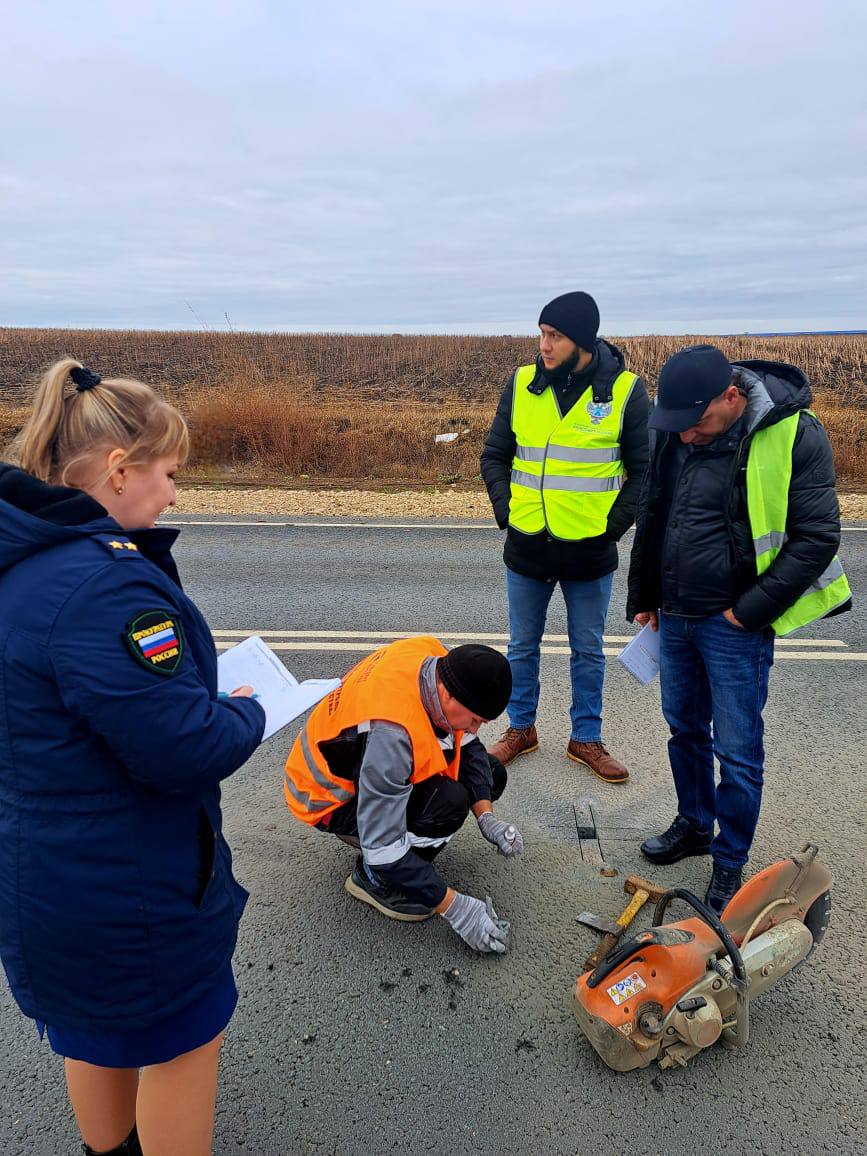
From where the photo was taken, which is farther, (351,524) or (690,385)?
(351,524)

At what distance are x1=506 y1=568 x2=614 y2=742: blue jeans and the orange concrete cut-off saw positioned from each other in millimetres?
1521

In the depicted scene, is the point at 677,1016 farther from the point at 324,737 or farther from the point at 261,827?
the point at 261,827

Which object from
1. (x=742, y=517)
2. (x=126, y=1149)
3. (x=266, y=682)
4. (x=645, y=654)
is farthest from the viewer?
(x=645, y=654)

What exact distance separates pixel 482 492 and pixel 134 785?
9806mm

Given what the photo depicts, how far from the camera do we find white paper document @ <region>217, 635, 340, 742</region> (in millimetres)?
1896

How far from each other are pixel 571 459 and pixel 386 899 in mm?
2061

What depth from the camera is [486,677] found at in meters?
2.22

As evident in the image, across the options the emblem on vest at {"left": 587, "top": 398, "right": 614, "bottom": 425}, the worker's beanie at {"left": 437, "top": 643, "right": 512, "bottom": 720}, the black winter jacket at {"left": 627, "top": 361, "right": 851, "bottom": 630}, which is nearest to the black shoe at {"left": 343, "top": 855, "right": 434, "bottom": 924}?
the worker's beanie at {"left": 437, "top": 643, "right": 512, "bottom": 720}

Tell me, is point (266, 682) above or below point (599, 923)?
above

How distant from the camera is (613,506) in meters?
3.56

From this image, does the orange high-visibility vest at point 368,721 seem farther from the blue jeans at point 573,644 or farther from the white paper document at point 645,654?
the blue jeans at point 573,644

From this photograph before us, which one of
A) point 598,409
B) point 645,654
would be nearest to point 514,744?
point 645,654

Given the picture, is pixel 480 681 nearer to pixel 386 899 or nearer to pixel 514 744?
pixel 386 899

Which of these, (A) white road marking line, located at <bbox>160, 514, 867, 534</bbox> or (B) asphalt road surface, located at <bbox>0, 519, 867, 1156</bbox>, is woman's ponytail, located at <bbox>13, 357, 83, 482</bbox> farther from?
(A) white road marking line, located at <bbox>160, 514, 867, 534</bbox>
